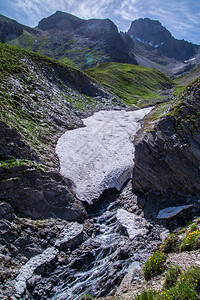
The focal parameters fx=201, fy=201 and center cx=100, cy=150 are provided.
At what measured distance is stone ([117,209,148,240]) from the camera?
14439 millimetres

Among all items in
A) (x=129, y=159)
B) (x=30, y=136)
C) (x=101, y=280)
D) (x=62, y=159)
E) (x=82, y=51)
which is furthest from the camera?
(x=82, y=51)

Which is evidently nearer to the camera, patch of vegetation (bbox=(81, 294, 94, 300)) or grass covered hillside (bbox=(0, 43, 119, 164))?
patch of vegetation (bbox=(81, 294, 94, 300))

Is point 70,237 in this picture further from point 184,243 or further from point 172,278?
point 172,278

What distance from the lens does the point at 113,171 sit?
2283 centimetres

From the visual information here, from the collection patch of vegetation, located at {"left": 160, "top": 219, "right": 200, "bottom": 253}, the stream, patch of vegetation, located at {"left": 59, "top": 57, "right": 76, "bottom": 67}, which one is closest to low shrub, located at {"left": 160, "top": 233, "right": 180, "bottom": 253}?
patch of vegetation, located at {"left": 160, "top": 219, "right": 200, "bottom": 253}


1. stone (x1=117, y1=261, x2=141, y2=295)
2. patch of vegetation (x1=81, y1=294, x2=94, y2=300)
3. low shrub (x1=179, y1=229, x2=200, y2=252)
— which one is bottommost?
patch of vegetation (x1=81, y1=294, x2=94, y2=300)

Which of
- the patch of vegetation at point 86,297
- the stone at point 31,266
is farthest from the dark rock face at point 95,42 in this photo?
the patch of vegetation at point 86,297

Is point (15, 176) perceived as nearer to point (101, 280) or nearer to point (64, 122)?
point (101, 280)

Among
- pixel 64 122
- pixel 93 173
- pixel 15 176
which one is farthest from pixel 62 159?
pixel 64 122

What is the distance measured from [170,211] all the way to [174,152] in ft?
16.7

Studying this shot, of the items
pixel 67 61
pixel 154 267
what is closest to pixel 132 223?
pixel 154 267

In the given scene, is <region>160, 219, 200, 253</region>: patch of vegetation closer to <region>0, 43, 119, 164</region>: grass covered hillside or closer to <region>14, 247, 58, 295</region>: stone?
<region>14, 247, 58, 295</region>: stone

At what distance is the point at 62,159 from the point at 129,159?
27.3 feet

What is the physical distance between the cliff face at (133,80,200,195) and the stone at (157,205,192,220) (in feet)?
5.41
